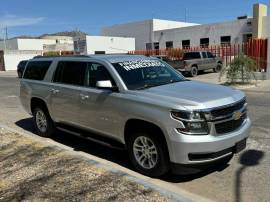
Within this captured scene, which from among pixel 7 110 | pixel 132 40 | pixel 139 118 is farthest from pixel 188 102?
pixel 132 40

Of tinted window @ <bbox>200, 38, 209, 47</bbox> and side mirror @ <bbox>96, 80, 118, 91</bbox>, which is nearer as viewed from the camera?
side mirror @ <bbox>96, 80, 118, 91</bbox>

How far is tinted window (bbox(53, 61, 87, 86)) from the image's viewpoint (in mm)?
6859

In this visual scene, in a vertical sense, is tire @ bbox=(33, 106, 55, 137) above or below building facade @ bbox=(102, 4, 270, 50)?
below

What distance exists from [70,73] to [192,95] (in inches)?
114

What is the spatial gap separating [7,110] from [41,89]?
520 cm

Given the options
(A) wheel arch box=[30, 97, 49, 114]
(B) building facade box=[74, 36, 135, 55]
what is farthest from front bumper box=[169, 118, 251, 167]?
(B) building facade box=[74, 36, 135, 55]

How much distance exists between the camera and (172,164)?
502cm

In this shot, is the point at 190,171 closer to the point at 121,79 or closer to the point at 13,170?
the point at 121,79

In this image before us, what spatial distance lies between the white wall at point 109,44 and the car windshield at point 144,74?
42.3m

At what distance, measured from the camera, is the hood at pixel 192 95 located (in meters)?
4.88

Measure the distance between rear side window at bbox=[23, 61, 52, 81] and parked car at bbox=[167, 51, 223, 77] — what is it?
17473 mm

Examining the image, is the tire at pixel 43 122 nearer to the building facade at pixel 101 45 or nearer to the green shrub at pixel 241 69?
the green shrub at pixel 241 69

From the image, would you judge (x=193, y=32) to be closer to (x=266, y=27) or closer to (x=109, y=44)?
(x=266, y=27)

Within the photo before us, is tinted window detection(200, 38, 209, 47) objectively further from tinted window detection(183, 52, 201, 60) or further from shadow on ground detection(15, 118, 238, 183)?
shadow on ground detection(15, 118, 238, 183)
